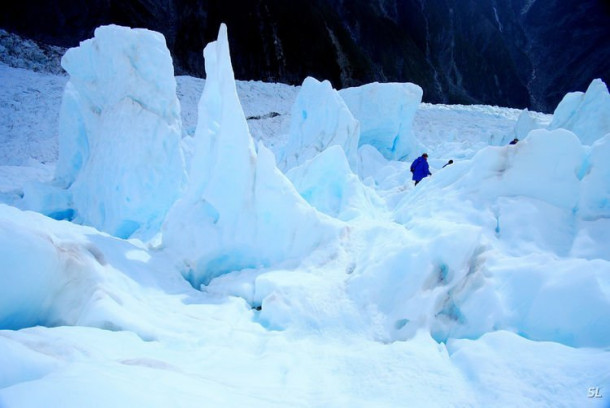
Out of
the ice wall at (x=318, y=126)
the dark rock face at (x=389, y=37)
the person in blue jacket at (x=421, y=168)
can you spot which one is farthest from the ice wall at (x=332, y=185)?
the dark rock face at (x=389, y=37)

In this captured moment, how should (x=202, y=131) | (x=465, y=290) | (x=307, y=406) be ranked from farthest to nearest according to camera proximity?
(x=202, y=131) < (x=465, y=290) < (x=307, y=406)

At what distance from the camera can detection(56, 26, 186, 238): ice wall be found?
572cm

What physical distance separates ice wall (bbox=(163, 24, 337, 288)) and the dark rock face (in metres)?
22.9

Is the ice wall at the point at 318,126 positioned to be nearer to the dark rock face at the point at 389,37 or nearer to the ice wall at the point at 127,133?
the ice wall at the point at 127,133

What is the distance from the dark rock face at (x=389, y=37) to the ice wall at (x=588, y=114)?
64.1 ft

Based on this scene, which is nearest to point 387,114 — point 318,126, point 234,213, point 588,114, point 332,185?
point 318,126

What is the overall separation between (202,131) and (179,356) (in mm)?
2878

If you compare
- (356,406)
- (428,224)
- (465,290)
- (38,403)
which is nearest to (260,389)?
(356,406)

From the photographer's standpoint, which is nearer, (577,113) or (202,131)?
(202,131)

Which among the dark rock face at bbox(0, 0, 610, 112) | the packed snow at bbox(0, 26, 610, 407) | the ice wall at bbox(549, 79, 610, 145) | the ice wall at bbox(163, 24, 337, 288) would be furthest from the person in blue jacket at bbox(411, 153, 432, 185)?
the dark rock face at bbox(0, 0, 610, 112)

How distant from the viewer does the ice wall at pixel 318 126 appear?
9.15 metres

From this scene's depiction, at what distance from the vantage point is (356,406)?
1786mm

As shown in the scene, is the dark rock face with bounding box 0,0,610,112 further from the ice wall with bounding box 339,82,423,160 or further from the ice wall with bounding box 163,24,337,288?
the ice wall with bounding box 163,24,337,288

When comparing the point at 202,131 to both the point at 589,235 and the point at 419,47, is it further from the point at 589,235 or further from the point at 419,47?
the point at 419,47
